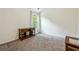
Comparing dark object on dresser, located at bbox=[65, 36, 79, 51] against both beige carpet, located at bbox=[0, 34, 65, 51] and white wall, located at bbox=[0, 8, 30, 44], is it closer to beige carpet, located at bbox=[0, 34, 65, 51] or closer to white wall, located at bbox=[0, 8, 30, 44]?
beige carpet, located at bbox=[0, 34, 65, 51]

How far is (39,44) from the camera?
136cm

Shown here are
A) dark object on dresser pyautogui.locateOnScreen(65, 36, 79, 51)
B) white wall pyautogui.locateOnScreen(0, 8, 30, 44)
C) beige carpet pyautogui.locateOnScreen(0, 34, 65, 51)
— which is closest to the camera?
dark object on dresser pyautogui.locateOnScreen(65, 36, 79, 51)

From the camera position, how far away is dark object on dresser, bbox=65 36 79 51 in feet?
3.81

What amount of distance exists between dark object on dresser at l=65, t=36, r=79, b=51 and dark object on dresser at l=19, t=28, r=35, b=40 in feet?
1.97

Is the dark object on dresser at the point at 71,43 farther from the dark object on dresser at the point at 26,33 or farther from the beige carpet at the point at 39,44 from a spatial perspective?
the dark object on dresser at the point at 26,33

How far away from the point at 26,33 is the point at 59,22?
0.62 meters

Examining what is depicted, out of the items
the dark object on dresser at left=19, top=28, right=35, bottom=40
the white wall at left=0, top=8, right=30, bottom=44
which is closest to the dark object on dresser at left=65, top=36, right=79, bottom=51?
the dark object on dresser at left=19, top=28, right=35, bottom=40

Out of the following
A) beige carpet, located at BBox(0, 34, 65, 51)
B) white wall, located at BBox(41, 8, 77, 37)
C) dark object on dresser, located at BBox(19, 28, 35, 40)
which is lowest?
beige carpet, located at BBox(0, 34, 65, 51)

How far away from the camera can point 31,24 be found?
1488 mm

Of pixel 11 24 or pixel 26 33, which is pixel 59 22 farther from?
pixel 11 24

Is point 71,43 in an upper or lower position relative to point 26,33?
lower

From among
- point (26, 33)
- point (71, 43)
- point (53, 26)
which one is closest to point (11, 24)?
point (26, 33)

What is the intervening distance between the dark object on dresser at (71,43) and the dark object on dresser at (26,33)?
1.97 ft
